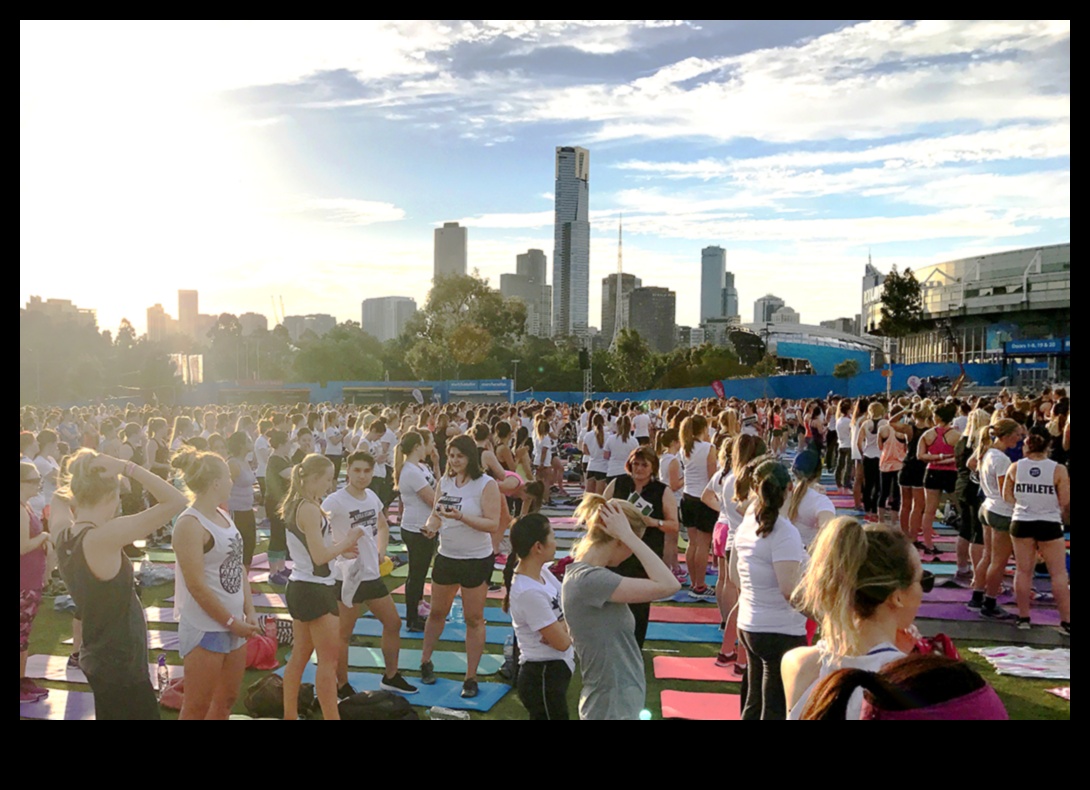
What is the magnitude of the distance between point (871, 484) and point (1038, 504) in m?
6.35

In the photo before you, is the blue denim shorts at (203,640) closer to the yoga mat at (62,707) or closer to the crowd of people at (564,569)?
the crowd of people at (564,569)

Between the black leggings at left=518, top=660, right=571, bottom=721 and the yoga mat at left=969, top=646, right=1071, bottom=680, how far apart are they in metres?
4.24

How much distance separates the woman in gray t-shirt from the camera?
3443 millimetres

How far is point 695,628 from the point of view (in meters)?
7.48

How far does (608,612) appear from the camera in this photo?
3.52 m

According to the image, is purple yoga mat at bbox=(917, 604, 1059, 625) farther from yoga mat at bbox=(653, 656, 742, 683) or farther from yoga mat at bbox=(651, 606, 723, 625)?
yoga mat at bbox=(653, 656, 742, 683)

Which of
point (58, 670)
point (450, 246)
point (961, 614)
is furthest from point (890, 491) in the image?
point (450, 246)

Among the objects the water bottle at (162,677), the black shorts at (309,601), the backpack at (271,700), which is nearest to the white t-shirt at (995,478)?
the black shorts at (309,601)

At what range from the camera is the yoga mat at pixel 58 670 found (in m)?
6.30

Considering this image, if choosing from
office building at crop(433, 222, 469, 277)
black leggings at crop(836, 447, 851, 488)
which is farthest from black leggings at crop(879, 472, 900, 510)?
office building at crop(433, 222, 469, 277)

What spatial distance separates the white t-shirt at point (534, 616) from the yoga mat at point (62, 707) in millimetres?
3487

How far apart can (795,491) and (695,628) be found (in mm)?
3102

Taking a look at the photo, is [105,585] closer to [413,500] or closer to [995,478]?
[413,500]
